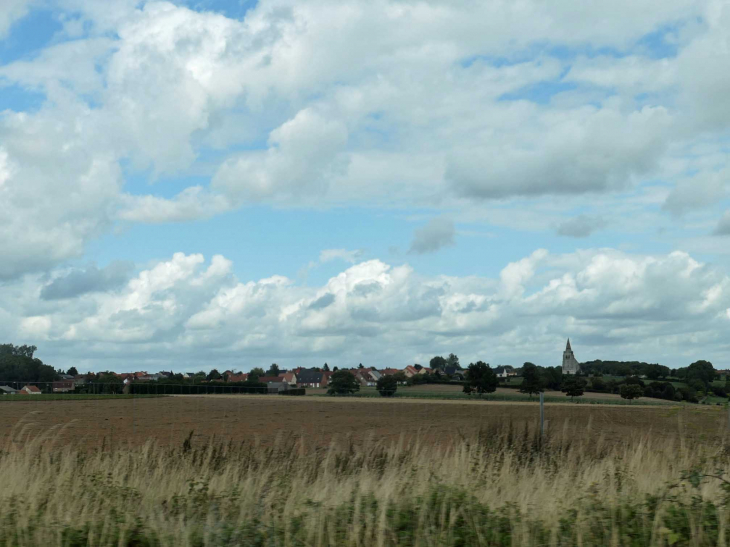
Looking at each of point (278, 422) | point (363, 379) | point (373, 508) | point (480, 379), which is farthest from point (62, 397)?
point (363, 379)

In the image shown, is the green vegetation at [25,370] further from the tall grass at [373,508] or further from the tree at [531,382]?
the tall grass at [373,508]

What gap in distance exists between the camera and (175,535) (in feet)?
23.2

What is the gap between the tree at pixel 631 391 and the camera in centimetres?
7019

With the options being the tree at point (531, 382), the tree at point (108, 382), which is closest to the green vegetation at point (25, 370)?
the tree at point (108, 382)

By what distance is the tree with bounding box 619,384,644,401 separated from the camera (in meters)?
70.2

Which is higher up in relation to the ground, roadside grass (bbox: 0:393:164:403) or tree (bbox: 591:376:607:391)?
tree (bbox: 591:376:607:391)

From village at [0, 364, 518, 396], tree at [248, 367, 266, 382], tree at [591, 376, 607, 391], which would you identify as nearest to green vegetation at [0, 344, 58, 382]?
village at [0, 364, 518, 396]

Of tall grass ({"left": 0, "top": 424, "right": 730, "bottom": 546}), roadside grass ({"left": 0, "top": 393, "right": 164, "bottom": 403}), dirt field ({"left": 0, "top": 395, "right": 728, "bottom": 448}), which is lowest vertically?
dirt field ({"left": 0, "top": 395, "right": 728, "bottom": 448})

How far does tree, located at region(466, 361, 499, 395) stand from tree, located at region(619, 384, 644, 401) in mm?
21025

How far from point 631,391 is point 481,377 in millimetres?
24878

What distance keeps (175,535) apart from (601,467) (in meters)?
6.30

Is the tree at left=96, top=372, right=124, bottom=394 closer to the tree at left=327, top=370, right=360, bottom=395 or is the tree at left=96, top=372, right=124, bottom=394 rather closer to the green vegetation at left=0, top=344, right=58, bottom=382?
the green vegetation at left=0, top=344, right=58, bottom=382

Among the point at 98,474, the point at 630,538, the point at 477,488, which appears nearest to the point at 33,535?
the point at 98,474

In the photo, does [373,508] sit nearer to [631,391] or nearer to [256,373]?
[631,391]
